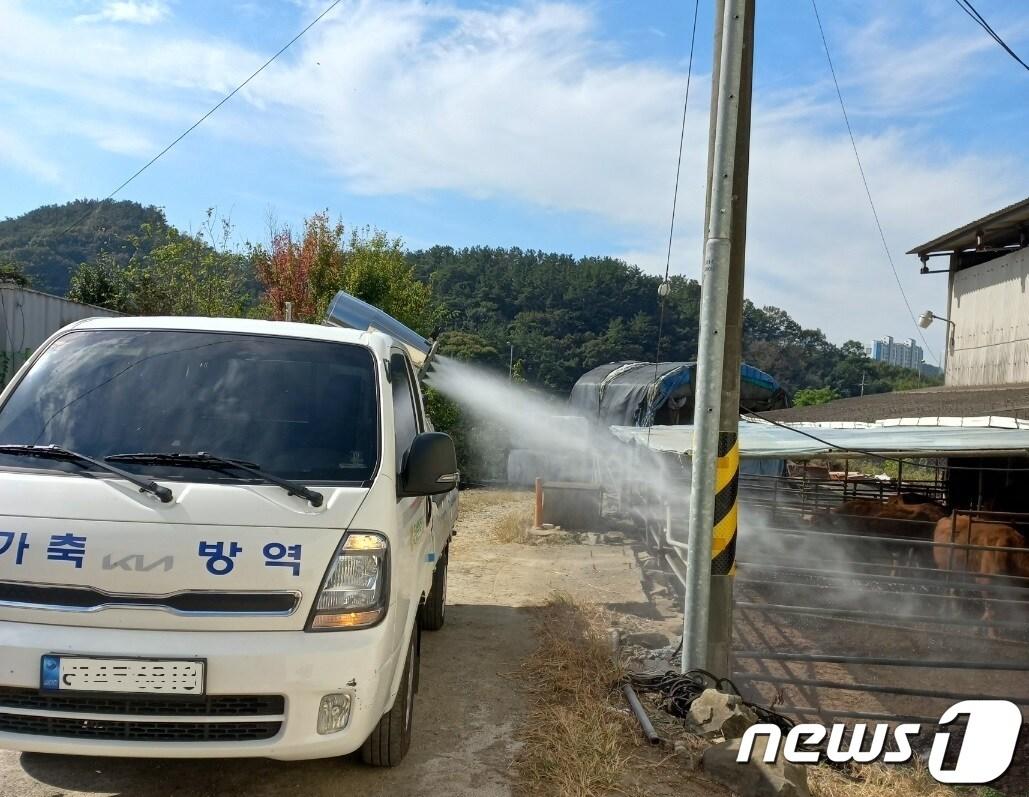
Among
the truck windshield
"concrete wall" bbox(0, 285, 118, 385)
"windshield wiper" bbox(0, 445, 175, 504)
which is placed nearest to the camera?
"windshield wiper" bbox(0, 445, 175, 504)

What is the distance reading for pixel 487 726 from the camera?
5.05 m

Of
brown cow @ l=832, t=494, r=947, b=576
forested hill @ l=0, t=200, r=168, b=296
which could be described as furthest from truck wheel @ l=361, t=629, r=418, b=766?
forested hill @ l=0, t=200, r=168, b=296

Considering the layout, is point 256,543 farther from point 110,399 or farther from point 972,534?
point 972,534

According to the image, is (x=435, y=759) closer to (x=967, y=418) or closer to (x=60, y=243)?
(x=967, y=418)

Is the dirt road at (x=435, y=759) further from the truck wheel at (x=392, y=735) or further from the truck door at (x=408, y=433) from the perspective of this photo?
the truck door at (x=408, y=433)

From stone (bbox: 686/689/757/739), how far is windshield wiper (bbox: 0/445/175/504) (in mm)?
3266

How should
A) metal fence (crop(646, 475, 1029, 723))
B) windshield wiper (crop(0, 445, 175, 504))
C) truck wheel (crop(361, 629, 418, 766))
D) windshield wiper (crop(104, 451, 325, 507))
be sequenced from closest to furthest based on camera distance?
1. windshield wiper (crop(0, 445, 175, 504))
2. windshield wiper (crop(104, 451, 325, 507))
3. truck wheel (crop(361, 629, 418, 766))
4. metal fence (crop(646, 475, 1029, 723))

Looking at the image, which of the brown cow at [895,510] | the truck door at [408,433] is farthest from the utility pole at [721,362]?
the brown cow at [895,510]

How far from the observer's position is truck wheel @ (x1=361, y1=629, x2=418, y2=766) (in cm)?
412

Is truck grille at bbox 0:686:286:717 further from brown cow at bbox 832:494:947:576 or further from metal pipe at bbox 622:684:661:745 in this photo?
brown cow at bbox 832:494:947:576

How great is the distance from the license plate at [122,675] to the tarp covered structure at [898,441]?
564cm

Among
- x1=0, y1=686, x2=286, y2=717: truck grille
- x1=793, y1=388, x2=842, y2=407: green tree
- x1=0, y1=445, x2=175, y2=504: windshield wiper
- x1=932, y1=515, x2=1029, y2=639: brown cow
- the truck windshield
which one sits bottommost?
x1=932, y1=515, x2=1029, y2=639: brown cow

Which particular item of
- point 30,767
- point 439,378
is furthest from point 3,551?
point 439,378

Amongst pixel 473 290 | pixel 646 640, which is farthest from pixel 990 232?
pixel 473 290
